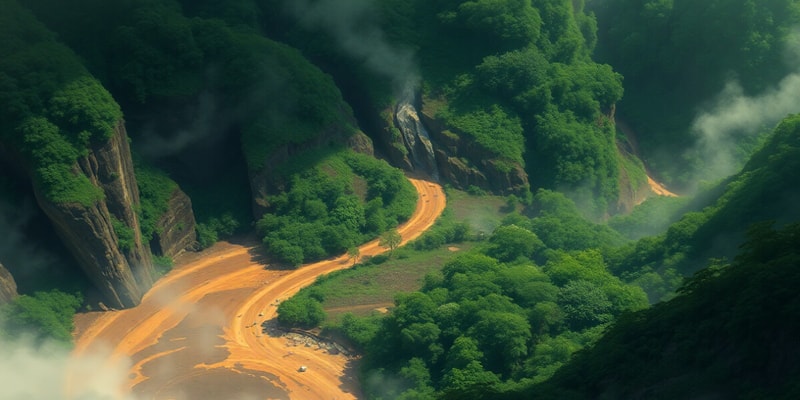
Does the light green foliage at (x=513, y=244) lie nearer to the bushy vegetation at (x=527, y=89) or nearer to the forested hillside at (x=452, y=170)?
the forested hillside at (x=452, y=170)

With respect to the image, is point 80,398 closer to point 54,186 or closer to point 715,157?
point 54,186

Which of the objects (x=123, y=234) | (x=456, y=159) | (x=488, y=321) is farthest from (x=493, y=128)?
(x=123, y=234)

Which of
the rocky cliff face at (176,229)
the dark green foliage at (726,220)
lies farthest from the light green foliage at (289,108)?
the dark green foliage at (726,220)

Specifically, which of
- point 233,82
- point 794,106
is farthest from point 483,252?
point 794,106

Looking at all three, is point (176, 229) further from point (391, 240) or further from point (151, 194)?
point (391, 240)

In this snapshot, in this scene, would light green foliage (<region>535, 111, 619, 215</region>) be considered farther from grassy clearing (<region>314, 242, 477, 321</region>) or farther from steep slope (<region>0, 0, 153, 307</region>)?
steep slope (<region>0, 0, 153, 307</region>)

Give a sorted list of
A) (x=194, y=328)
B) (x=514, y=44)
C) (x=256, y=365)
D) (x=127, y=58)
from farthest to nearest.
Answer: (x=514, y=44)
(x=127, y=58)
(x=194, y=328)
(x=256, y=365)
